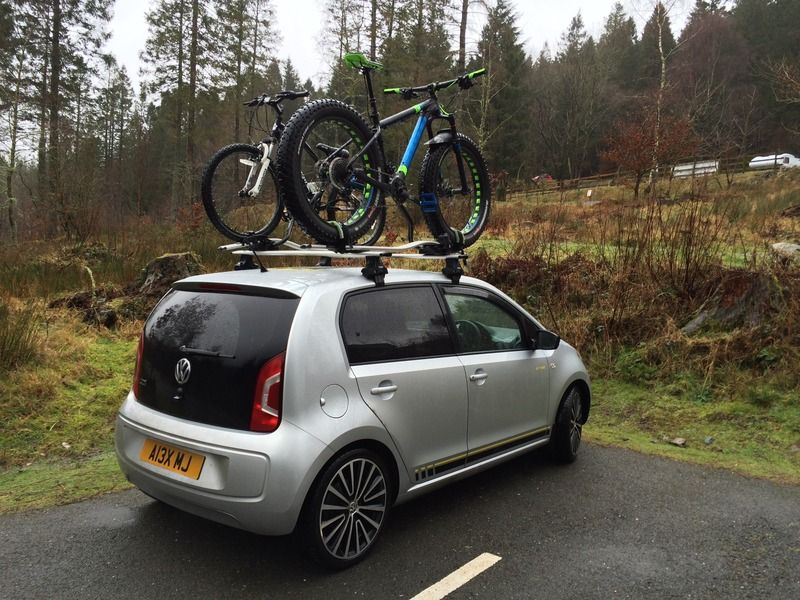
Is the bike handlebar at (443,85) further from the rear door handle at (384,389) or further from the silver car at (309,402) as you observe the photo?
the rear door handle at (384,389)

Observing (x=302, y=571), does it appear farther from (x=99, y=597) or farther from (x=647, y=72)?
(x=647, y=72)

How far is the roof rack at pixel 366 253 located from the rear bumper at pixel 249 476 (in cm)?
111

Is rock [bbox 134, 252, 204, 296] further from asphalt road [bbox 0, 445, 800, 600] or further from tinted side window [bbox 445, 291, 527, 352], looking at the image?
tinted side window [bbox 445, 291, 527, 352]

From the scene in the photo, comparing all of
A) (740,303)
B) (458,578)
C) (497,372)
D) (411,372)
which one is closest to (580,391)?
(497,372)

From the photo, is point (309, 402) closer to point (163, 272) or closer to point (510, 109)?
point (163, 272)

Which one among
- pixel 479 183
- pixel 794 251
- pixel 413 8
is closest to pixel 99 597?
pixel 479 183

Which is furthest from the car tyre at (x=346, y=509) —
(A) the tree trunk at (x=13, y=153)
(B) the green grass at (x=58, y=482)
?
(A) the tree trunk at (x=13, y=153)

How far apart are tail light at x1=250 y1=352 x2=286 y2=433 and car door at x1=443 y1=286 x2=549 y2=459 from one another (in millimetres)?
1376

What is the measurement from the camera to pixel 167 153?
30.7m

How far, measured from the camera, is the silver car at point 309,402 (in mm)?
2885

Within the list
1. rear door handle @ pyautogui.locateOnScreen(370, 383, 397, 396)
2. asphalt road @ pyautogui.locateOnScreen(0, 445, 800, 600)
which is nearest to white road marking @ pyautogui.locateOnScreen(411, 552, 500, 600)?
asphalt road @ pyautogui.locateOnScreen(0, 445, 800, 600)

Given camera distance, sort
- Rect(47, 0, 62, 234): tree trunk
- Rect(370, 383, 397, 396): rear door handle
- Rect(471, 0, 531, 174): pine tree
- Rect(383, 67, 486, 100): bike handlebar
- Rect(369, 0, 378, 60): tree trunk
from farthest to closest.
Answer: Rect(471, 0, 531, 174): pine tree < Rect(369, 0, 378, 60): tree trunk < Rect(47, 0, 62, 234): tree trunk < Rect(383, 67, 486, 100): bike handlebar < Rect(370, 383, 397, 396): rear door handle

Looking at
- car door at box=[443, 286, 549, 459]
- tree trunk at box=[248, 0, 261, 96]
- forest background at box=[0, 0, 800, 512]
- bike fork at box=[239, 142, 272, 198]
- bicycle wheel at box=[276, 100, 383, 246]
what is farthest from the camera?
tree trunk at box=[248, 0, 261, 96]

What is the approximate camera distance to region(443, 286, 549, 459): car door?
3896 millimetres
